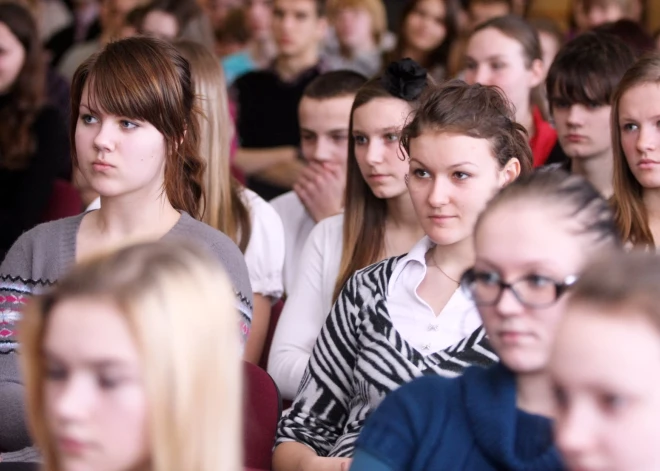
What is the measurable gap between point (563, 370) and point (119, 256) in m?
0.46

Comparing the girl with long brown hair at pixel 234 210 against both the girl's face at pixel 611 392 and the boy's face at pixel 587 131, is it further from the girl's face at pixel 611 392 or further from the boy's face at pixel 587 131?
the girl's face at pixel 611 392

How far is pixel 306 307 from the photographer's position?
2.21 m

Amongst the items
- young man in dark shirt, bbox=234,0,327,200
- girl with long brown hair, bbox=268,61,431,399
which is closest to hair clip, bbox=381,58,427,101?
girl with long brown hair, bbox=268,61,431,399

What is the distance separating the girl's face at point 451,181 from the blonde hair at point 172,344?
73 cm

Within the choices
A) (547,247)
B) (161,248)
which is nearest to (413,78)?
(547,247)

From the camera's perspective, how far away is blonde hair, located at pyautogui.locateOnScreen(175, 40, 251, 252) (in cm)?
244

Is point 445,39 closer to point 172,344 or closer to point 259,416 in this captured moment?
point 259,416

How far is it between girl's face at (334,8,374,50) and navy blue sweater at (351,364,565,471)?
13.3 feet

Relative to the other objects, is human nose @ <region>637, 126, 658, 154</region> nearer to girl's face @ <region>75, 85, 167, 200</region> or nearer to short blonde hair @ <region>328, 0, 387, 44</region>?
girl's face @ <region>75, 85, 167, 200</region>

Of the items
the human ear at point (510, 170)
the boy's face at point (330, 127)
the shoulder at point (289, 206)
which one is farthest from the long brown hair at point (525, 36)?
the human ear at point (510, 170)

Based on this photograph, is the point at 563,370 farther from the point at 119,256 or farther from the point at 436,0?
the point at 436,0

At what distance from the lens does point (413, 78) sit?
235cm

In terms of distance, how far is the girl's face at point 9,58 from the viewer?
357 centimetres

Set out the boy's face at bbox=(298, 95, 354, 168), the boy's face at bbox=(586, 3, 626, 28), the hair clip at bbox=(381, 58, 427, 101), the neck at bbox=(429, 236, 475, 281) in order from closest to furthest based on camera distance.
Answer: the neck at bbox=(429, 236, 475, 281)
the hair clip at bbox=(381, 58, 427, 101)
the boy's face at bbox=(298, 95, 354, 168)
the boy's face at bbox=(586, 3, 626, 28)
